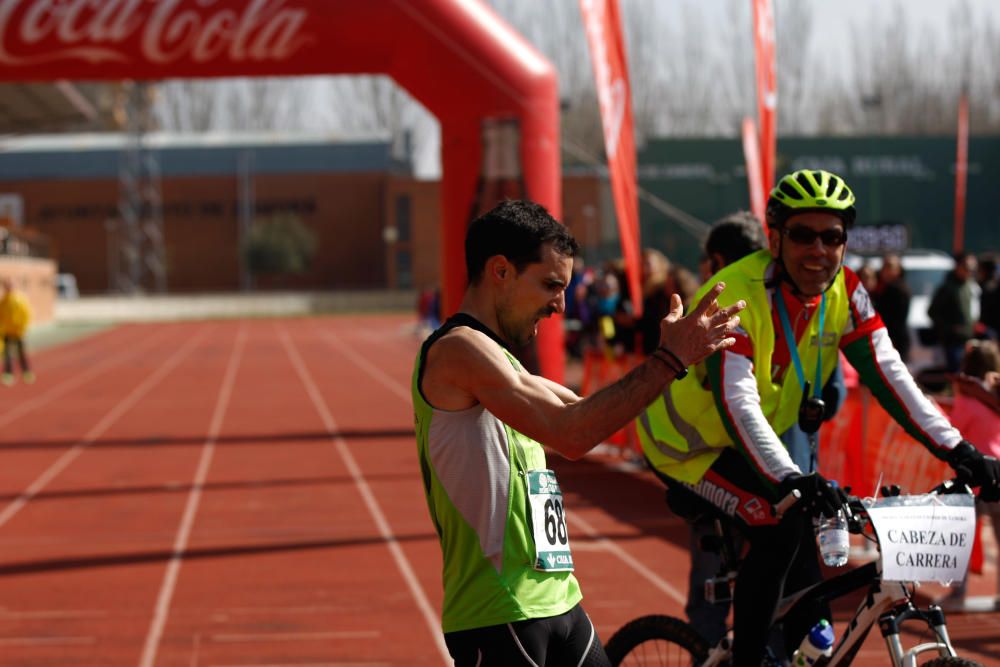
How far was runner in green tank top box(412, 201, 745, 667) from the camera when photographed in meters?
3.31

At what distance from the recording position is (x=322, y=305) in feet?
223

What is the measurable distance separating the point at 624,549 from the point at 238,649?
10.5 feet

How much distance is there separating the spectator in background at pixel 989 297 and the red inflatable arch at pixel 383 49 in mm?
4695

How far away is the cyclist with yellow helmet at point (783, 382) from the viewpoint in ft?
13.7

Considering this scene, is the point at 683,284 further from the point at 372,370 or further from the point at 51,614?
the point at 372,370

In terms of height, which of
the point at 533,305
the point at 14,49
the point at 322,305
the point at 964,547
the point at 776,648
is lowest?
the point at 322,305

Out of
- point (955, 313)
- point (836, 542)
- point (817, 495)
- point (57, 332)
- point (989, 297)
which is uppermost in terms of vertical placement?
point (817, 495)

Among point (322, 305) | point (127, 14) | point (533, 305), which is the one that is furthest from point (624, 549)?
point (322, 305)

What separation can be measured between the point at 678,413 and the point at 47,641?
3.99 metres

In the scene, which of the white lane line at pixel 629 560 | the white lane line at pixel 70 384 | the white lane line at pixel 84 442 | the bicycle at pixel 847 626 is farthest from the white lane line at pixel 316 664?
the white lane line at pixel 70 384

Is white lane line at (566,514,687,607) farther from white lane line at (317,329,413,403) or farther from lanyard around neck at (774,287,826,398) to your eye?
white lane line at (317,329,413,403)

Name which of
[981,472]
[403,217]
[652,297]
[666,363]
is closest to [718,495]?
[981,472]

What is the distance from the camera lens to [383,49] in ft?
45.8

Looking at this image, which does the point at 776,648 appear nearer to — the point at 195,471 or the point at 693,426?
the point at 693,426
